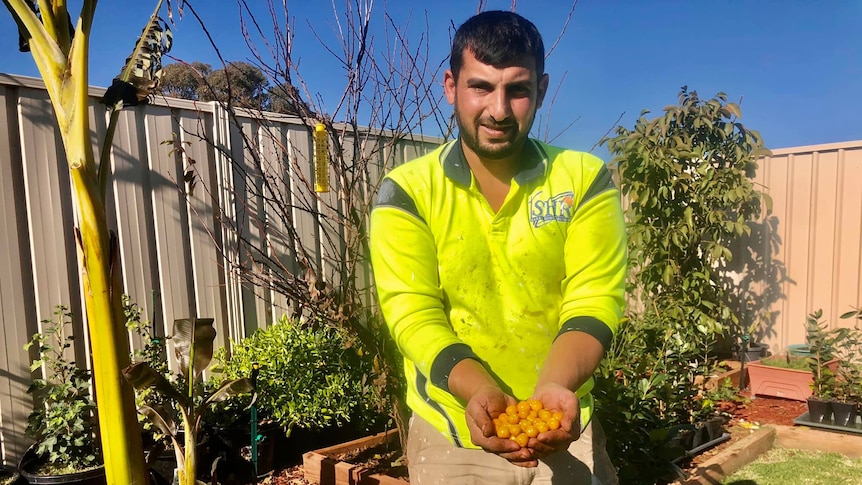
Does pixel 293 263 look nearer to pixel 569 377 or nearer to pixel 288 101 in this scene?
pixel 288 101

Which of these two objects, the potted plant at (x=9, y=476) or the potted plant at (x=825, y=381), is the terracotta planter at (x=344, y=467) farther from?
the potted plant at (x=825, y=381)

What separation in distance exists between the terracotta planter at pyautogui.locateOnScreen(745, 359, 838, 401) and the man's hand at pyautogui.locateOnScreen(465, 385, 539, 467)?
186 inches

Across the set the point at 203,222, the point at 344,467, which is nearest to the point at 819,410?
the point at 344,467

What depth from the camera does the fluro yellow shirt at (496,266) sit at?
5.02 ft

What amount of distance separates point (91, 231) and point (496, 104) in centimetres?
160

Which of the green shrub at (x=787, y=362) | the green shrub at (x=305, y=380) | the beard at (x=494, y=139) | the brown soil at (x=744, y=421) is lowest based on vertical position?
Answer: the brown soil at (x=744, y=421)

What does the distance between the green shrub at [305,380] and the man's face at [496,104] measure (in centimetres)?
234

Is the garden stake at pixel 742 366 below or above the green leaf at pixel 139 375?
below

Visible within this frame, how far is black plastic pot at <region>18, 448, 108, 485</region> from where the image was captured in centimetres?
308

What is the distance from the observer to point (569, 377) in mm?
1446

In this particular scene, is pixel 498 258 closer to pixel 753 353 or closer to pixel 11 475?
pixel 11 475

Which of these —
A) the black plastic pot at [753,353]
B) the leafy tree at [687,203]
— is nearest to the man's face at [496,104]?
the leafy tree at [687,203]

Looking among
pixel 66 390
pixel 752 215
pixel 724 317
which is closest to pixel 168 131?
pixel 66 390

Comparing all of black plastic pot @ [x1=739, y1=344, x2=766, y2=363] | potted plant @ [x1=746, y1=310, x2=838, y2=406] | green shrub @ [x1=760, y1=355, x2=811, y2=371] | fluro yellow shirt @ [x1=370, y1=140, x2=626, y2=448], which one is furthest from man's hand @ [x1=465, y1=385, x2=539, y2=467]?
black plastic pot @ [x1=739, y1=344, x2=766, y2=363]
